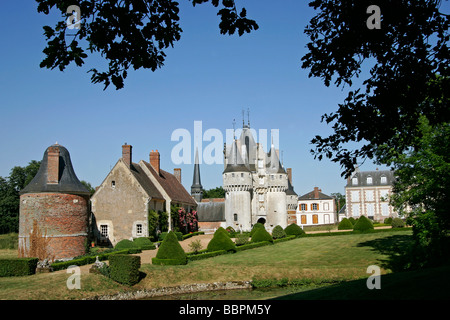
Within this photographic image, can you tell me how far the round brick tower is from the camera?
2278 centimetres

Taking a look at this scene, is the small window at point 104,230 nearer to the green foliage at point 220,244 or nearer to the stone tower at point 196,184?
the green foliage at point 220,244

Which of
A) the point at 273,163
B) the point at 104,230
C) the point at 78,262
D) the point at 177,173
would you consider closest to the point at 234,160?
the point at 273,163

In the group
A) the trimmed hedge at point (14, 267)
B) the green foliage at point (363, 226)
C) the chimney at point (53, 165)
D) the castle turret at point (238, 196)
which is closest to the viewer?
the trimmed hedge at point (14, 267)

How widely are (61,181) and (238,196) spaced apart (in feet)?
79.6

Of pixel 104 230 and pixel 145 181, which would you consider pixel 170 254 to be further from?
pixel 145 181

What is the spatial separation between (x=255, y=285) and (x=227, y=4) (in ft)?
52.1

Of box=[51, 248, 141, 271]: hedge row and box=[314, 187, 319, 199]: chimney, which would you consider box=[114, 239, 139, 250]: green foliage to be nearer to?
box=[51, 248, 141, 271]: hedge row

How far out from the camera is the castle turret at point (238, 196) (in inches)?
1783

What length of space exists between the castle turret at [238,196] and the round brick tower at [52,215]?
2292cm

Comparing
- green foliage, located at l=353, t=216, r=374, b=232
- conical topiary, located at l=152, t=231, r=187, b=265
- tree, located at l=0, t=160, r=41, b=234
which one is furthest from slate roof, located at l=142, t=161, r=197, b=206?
tree, located at l=0, t=160, r=41, b=234

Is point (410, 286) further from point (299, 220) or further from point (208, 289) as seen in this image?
point (299, 220)

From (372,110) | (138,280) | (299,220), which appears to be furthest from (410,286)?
(299,220)

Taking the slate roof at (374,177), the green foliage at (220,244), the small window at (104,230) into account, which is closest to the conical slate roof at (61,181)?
the green foliage at (220,244)

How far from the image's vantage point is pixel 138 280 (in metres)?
18.7
